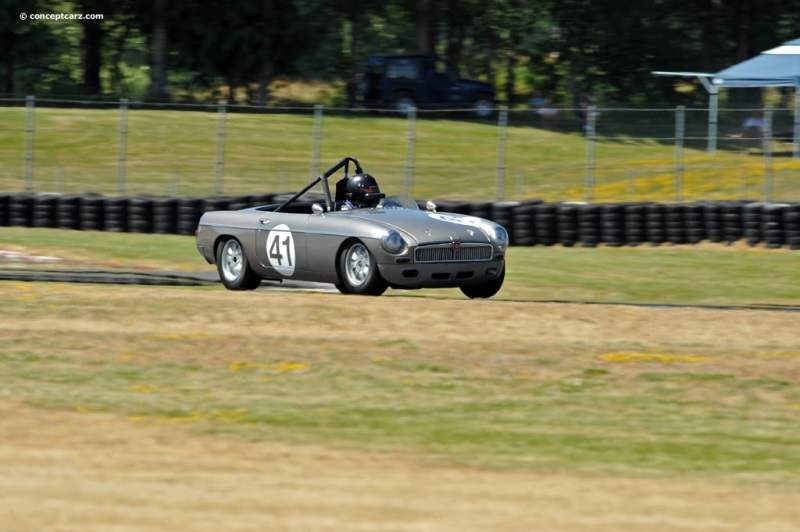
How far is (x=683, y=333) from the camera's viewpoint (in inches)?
386

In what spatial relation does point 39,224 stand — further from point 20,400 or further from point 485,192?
point 20,400

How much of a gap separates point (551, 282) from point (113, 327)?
6.15 m

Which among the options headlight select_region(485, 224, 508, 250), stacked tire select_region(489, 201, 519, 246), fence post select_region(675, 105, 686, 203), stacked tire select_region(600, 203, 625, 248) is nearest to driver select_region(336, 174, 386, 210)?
headlight select_region(485, 224, 508, 250)

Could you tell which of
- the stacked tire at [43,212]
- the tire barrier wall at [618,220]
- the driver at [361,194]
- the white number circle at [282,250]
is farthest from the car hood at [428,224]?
the stacked tire at [43,212]

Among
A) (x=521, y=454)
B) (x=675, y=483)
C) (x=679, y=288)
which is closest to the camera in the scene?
(x=675, y=483)

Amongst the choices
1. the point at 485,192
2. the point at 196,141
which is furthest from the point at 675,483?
the point at 196,141

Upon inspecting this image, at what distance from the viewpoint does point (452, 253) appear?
1141 centimetres

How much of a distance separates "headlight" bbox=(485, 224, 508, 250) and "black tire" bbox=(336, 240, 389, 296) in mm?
1076

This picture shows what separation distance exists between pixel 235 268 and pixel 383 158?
48.6 feet

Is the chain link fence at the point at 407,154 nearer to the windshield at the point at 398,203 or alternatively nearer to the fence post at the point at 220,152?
the fence post at the point at 220,152

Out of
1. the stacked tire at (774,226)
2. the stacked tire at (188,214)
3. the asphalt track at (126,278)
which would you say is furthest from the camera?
the stacked tire at (188,214)

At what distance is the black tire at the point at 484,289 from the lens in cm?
1208

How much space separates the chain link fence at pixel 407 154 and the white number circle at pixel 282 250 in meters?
8.42

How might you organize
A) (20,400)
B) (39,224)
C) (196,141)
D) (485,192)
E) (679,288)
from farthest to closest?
(196,141) → (485,192) → (39,224) → (679,288) → (20,400)
